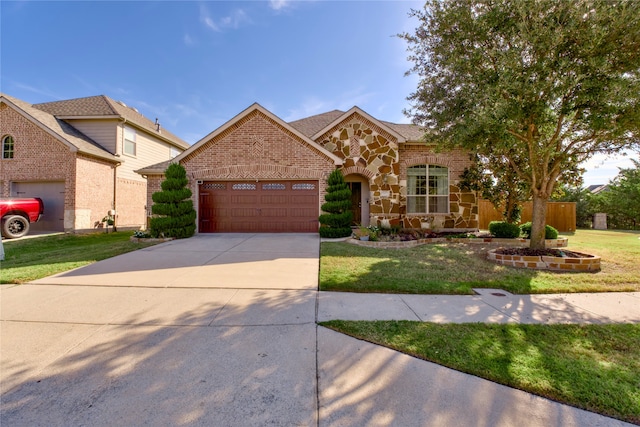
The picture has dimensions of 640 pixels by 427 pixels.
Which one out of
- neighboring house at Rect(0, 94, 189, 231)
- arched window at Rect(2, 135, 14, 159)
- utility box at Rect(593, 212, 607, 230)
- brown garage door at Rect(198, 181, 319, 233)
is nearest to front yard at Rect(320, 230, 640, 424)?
brown garage door at Rect(198, 181, 319, 233)

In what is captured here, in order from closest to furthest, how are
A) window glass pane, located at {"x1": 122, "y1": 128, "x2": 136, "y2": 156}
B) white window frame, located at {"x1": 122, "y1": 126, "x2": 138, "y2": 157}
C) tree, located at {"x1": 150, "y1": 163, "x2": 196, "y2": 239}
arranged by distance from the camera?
tree, located at {"x1": 150, "y1": 163, "x2": 196, "y2": 239} → white window frame, located at {"x1": 122, "y1": 126, "x2": 138, "y2": 157} → window glass pane, located at {"x1": 122, "y1": 128, "x2": 136, "y2": 156}

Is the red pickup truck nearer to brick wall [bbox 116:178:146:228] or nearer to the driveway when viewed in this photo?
brick wall [bbox 116:178:146:228]

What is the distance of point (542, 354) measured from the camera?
2.78 m

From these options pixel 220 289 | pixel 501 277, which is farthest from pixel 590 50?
pixel 220 289

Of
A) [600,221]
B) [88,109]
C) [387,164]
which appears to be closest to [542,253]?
[387,164]

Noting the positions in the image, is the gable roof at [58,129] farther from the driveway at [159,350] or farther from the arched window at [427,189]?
the arched window at [427,189]

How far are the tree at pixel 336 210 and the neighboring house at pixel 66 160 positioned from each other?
11.4m

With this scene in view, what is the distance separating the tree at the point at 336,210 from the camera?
1041 cm

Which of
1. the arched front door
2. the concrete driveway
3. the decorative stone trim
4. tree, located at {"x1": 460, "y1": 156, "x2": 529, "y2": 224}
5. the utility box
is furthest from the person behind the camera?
the utility box

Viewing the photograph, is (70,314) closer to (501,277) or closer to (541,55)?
(501,277)

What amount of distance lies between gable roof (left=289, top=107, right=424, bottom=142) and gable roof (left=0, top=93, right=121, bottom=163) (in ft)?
32.2

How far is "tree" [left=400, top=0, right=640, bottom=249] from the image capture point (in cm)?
552

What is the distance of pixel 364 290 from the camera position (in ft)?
15.4

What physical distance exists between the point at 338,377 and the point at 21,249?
11604mm
